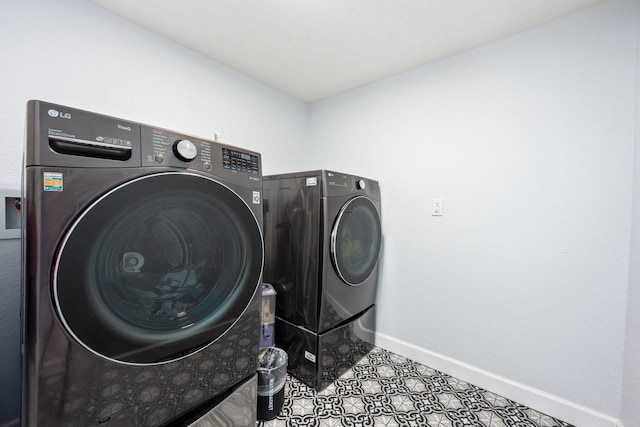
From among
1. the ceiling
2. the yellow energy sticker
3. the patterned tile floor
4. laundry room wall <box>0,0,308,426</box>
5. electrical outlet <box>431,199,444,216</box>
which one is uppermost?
the ceiling

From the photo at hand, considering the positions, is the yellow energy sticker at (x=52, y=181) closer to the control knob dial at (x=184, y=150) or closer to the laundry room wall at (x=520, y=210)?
the control knob dial at (x=184, y=150)

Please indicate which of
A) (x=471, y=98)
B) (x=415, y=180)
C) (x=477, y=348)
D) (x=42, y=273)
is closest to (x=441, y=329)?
(x=477, y=348)

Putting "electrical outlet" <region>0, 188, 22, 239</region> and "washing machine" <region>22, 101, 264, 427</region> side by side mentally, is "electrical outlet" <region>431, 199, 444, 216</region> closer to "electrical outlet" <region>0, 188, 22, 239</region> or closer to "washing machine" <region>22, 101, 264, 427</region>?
"washing machine" <region>22, 101, 264, 427</region>

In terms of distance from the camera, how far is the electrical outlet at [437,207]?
1840mm

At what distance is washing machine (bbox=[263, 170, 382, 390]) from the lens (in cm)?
155

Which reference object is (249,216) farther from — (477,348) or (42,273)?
(477,348)

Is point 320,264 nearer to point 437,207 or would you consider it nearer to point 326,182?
point 326,182

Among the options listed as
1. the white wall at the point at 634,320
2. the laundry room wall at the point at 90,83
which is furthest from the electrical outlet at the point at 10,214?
the white wall at the point at 634,320

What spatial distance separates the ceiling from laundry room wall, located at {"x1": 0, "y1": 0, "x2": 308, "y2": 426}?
12cm

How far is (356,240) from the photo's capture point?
1.77 meters

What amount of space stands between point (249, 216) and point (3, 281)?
1190mm

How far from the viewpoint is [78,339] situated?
2.32 feet

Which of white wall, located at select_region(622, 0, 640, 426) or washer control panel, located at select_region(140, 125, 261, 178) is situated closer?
washer control panel, located at select_region(140, 125, 261, 178)

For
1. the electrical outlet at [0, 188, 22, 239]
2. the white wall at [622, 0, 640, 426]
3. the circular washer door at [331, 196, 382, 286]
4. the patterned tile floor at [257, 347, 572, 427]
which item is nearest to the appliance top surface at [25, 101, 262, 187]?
the circular washer door at [331, 196, 382, 286]
